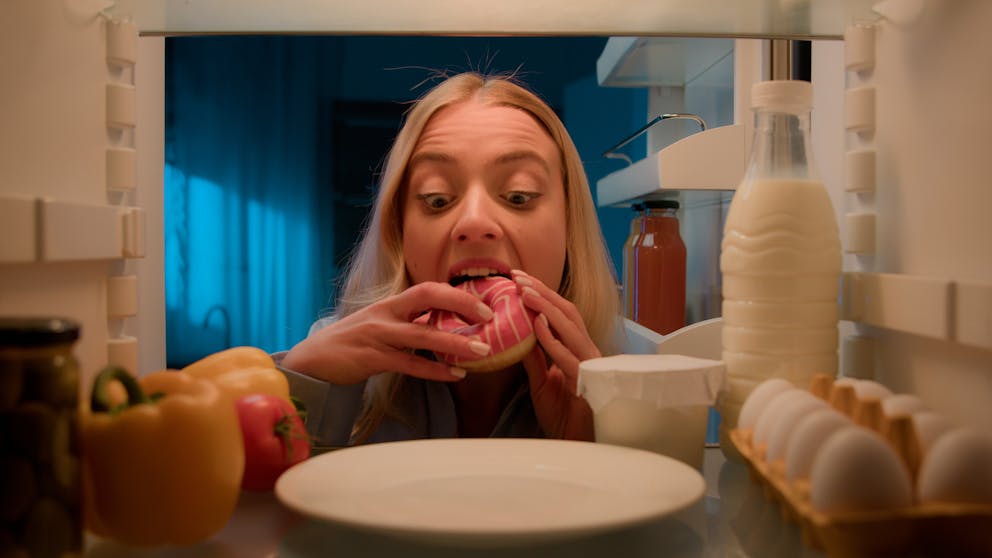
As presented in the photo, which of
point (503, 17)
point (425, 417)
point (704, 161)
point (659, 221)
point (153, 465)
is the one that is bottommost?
point (425, 417)

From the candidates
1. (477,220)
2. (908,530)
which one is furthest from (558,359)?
(908,530)

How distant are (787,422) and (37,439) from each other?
0.53 m

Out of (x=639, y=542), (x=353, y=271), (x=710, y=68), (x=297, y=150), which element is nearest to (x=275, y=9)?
(x=353, y=271)

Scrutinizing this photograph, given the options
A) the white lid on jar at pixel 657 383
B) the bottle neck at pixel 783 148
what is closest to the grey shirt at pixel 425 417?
the white lid on jar at pixel 657 383

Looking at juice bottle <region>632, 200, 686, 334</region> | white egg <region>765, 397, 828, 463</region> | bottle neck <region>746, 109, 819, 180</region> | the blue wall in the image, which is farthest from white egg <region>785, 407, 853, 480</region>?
the blue wall

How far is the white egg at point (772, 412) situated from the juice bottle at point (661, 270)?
3.26 feet

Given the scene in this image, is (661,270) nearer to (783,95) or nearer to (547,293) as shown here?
(547,293)

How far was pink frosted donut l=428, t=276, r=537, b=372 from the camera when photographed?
3.31 ft

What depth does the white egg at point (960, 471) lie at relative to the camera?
1.66ft

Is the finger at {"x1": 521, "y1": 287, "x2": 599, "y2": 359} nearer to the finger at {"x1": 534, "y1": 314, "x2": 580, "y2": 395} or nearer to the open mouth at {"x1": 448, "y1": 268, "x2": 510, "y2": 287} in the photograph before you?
the finger at {"x1": 534, "y1": 314, "x2": 580, "y2": 395}

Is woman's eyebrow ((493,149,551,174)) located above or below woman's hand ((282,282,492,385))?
above

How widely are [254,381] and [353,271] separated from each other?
0.65m

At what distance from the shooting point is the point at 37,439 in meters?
0.48

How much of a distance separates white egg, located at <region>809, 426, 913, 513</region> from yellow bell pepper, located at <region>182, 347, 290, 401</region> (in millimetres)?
548
